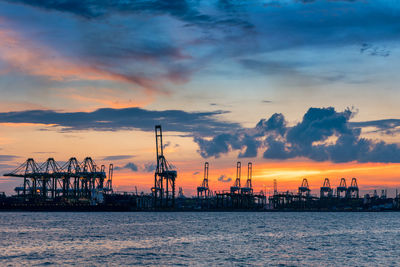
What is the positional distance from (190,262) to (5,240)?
118ft

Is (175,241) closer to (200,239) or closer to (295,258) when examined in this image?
(200,239)

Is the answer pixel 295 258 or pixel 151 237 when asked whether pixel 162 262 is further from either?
pixel 151 237

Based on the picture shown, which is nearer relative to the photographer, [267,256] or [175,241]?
[267,256]

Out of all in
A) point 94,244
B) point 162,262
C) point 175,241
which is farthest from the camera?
point 175,241

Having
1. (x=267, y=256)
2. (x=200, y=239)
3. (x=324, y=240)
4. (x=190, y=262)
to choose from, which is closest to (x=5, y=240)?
(x=200, y=239)

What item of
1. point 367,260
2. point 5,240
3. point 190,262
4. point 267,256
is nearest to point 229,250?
point 267,256

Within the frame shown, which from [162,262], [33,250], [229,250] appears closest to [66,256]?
[33,250]

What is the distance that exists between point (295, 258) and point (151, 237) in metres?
32.8

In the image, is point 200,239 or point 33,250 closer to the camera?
point 33,250

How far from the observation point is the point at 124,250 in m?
66.0

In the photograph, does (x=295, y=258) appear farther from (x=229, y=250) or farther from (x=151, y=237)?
(x=151, y=237)

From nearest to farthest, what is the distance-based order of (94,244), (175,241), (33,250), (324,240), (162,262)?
1. (162,262)
2. (33,250)
3. (94,244)
4. (175,241)
5. (324,240)

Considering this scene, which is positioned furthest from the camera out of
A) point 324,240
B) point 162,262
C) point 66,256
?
point 324,240

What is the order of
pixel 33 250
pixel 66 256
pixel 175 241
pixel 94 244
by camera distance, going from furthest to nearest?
pixel 175 241
pixel 94 244
pixel 33 250
pixel 66 256
